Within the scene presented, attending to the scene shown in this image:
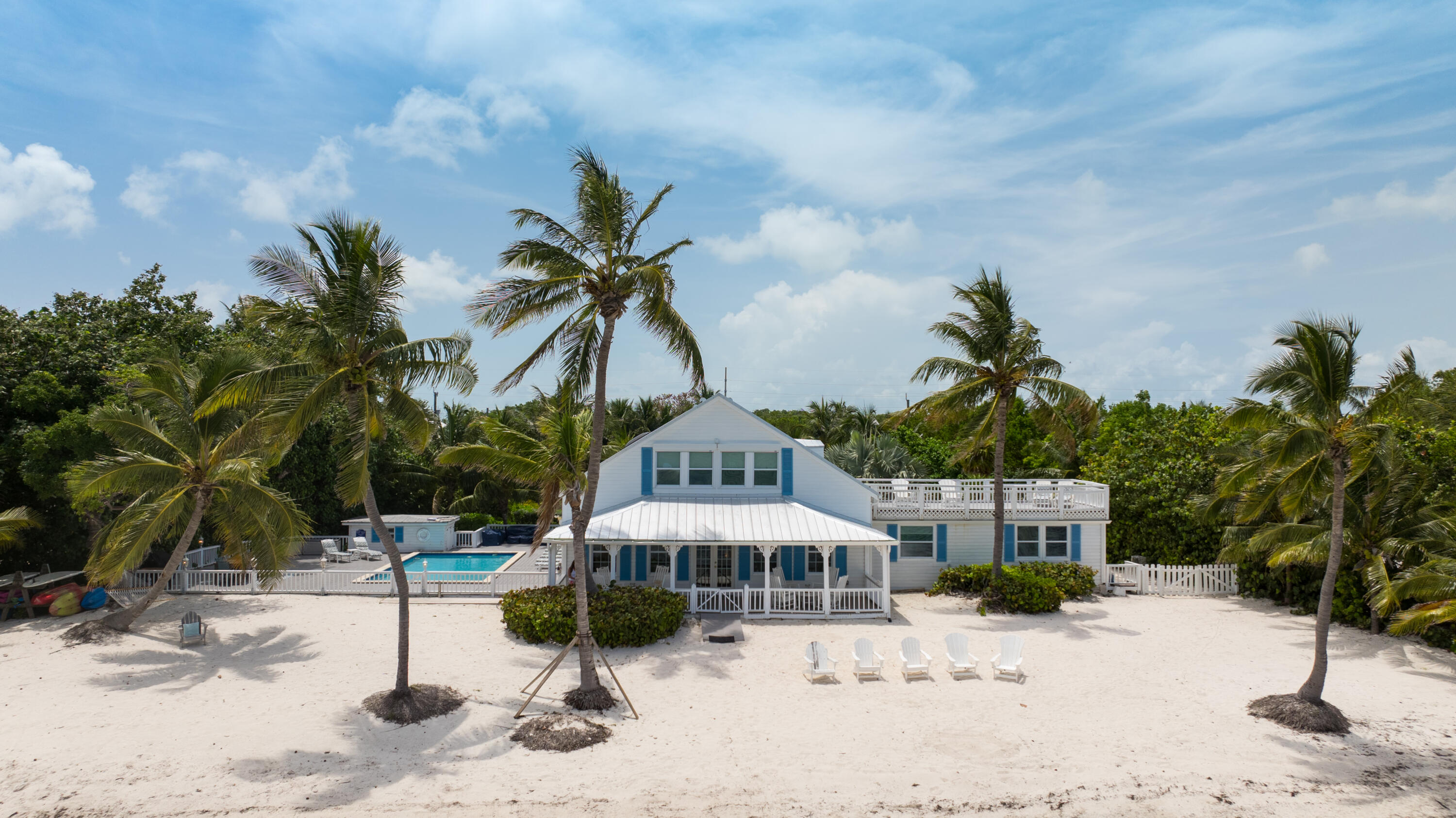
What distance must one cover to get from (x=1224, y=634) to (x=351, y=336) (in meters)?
19.2

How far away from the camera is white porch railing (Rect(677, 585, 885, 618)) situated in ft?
60.8

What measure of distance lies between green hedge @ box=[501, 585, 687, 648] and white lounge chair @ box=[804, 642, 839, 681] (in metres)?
3.78

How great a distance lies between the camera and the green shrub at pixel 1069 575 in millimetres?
20562

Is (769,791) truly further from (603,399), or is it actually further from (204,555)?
(204,555)

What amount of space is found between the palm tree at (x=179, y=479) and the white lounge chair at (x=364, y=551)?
33.8ft

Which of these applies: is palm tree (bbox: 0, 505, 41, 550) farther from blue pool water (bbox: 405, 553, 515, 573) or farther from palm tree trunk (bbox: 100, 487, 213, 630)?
blue pool water (bbox: 405, 553, 515, 573)

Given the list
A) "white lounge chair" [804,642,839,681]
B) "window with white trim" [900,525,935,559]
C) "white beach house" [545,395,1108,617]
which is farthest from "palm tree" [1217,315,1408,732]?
"window with white trim" [900,525,935,559]

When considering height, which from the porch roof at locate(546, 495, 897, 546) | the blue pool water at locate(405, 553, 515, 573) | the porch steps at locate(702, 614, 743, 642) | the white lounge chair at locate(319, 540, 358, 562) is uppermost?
the porch roof at locate(546, 495, 897, 546)

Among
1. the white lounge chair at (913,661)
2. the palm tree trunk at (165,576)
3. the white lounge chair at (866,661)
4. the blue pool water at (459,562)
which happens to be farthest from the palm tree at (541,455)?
the blue pool water at (459,562)

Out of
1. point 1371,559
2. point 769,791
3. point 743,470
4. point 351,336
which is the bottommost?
point 769,791

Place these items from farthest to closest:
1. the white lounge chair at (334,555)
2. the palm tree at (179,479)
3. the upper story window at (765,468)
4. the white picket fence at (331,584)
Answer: the white lounge chair at (334,555)
the upper story window at (765,468)
the white picket fence at (331,584)
the palm tree at (179,479)

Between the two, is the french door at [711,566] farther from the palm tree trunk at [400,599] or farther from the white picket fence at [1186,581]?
the white picket fence at [1186,581]

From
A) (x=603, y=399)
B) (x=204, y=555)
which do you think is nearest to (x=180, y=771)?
(x=603, y=399)

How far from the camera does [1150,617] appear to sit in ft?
61.8
